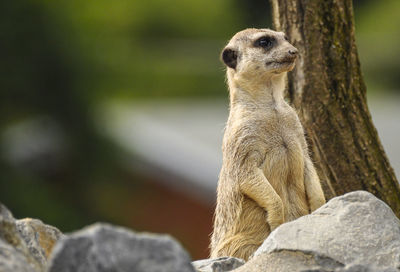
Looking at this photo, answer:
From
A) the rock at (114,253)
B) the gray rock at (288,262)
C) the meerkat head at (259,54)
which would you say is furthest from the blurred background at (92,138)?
the rock at (114,253)

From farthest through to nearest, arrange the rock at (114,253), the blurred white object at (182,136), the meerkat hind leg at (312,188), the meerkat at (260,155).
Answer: the blurred white object at (182,136), the meerkat hind leg at (312,188), the meerkat at (260,155), the rock at (114,253)

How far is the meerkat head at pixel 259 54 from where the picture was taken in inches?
195

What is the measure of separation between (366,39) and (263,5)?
4259 millimetres

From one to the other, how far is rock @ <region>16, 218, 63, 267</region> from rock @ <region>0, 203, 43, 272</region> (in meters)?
0.11

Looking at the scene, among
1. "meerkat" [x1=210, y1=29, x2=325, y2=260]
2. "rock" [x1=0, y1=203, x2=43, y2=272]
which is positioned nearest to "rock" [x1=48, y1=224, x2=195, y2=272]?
"rock" [x1=0, y1=203, x2=43, y2=272]

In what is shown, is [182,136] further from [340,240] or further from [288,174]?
[340,240]

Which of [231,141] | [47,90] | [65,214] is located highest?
[231,141]

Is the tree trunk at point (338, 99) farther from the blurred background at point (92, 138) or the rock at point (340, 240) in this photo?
the blurred background at point (92, 138)

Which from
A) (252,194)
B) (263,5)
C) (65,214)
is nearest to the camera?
(252,194)

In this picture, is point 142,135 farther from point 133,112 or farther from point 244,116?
point 244,116

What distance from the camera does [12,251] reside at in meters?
3.30

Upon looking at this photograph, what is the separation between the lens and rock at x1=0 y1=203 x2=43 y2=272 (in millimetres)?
3176

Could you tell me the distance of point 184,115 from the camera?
696 inches

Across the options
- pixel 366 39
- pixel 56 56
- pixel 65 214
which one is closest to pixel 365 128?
pixel 65 214
